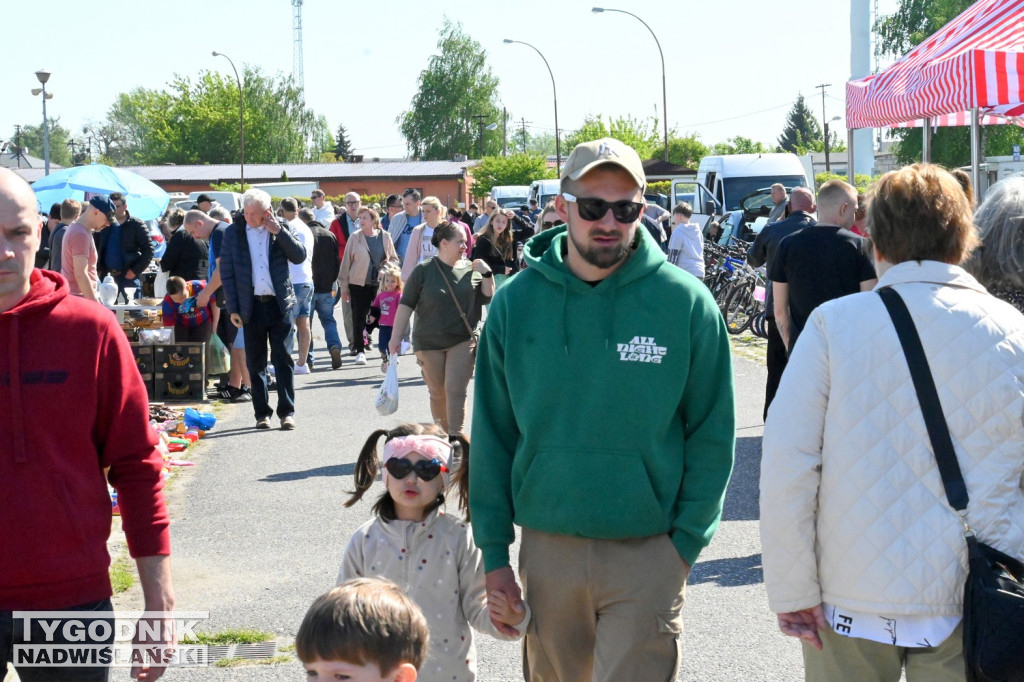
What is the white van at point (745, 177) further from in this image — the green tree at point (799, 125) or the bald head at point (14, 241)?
the green tree at point (799, 125)

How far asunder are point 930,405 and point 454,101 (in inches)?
4037

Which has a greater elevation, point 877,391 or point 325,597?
point 877,391

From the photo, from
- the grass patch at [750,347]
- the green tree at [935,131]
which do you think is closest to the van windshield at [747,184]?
the grass patch at [750,347]

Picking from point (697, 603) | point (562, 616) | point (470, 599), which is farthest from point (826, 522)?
point (697, 603)

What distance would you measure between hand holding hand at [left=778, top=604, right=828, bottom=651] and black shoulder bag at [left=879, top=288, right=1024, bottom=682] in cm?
35

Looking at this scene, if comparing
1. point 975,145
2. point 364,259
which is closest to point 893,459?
point 975,145

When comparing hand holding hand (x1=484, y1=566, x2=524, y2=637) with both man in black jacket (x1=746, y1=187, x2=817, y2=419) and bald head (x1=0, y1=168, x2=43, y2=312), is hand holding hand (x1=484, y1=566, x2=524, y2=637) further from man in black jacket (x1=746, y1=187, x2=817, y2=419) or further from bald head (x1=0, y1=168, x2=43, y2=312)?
man in black jacket (x1=746, y1=187, x2=817, y2=419)

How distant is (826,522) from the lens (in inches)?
113

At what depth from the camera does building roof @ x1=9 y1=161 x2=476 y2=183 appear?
8288cm

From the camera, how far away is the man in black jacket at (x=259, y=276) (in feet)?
34.2

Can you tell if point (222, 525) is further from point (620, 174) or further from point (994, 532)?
point (994, 532)

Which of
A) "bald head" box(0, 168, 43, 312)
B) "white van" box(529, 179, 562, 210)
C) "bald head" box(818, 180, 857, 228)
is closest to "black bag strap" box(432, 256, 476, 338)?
"bald head" box(818, 180, 857, 228)

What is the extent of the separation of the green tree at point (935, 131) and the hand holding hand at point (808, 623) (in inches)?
1624

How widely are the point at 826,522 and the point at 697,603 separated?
3088 millimetres
